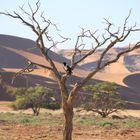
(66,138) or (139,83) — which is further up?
(139,83)

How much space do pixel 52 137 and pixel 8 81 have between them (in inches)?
2442

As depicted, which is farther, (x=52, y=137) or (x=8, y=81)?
(x=8, y=81)

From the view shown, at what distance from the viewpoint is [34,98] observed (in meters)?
54.8

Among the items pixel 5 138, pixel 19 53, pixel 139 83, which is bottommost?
pixel 5 138

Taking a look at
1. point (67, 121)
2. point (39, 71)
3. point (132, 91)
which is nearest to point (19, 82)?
point (39, 71)

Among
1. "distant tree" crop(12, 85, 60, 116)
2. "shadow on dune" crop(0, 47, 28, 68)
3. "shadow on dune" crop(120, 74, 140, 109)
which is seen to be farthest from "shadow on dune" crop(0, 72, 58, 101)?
"shadow on dune" crop(0, 47, 28, 68)

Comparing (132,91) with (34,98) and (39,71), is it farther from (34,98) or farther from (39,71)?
(34,98)

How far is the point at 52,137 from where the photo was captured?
76.3 feet

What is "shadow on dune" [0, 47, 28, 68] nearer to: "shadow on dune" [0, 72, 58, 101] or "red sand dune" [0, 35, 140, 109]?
"red sand dune" [0, 35, 140, 109]

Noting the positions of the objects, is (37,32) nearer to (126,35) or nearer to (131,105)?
(126,35)

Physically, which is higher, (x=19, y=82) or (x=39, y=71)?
(x=39, y=71)

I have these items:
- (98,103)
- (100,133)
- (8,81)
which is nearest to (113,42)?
(100,133)

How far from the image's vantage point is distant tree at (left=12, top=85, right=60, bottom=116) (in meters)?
54.9

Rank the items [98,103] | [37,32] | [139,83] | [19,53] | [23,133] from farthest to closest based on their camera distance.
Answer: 1. [19,53]
2. [139,83]
3. [98,103]
4. [23,133]
5. [37,32]
